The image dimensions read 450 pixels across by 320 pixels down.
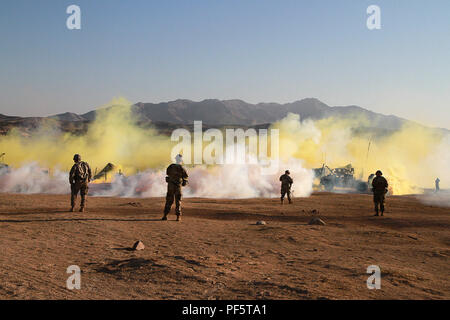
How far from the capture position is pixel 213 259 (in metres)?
7.78

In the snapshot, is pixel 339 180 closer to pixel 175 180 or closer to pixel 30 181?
pixel 30 181

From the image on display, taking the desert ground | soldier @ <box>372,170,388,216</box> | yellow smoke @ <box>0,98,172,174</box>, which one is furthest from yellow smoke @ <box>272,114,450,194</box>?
the desert ground

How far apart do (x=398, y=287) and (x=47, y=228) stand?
8688 mm

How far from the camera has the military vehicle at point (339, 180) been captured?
131ft

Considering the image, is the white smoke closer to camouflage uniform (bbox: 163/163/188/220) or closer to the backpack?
the backpack

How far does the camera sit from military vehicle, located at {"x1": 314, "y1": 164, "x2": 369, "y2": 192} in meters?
39.9

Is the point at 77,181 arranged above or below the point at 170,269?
above

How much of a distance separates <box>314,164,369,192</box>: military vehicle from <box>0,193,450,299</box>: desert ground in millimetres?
27078

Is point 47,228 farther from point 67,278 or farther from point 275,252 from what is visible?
point 275,252

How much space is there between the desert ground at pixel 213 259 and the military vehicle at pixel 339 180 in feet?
88.8

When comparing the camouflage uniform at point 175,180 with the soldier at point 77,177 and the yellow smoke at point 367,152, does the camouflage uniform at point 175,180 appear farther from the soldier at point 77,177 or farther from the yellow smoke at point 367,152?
the yellow smoke at point 367,152

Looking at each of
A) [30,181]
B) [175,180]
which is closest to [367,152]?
[30,181]
